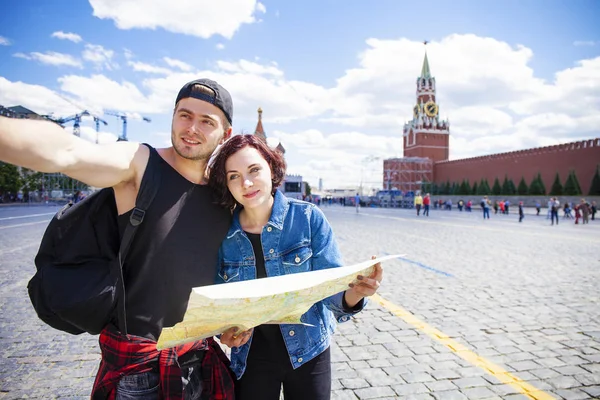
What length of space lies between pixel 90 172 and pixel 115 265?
37 cm

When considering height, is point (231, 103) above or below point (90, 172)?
above

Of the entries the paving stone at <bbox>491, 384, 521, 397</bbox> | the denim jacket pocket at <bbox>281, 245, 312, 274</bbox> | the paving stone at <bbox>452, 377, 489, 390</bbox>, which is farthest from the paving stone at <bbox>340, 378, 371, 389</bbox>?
the denim jacket pocket at <bbox>281, 245, 312, 274</bbox>

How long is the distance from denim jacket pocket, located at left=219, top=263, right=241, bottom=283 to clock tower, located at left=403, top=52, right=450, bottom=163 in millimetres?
80589

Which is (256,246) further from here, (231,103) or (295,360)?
(231,103)

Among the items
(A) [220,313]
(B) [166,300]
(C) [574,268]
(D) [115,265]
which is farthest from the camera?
(C) [574,268]

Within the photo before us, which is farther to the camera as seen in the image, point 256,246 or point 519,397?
point 519,397

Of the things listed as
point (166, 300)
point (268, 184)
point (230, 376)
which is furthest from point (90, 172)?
point (230, 376)

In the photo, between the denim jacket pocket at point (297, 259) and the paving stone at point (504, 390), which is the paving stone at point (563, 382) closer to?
the paving stone at point (504, 390)

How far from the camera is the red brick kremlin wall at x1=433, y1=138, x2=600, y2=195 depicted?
40.8 meters

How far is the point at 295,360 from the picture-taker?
1.68 m

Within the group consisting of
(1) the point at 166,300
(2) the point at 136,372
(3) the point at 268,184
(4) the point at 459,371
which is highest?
(3) the point at 268,184

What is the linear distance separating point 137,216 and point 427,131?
84.0 m

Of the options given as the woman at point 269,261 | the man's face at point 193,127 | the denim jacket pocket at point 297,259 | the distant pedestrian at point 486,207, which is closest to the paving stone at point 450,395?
the woman at point 269,261

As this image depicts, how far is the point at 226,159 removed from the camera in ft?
5.58
